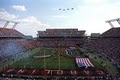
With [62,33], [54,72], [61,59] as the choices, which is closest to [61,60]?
[61,59]

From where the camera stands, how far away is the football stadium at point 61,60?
A: 31156 mm

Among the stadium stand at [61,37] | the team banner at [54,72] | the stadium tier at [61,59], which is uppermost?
the stadium stand at [61,37]

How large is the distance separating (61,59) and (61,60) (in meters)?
1.28

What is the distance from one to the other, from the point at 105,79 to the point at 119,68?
26.2ft

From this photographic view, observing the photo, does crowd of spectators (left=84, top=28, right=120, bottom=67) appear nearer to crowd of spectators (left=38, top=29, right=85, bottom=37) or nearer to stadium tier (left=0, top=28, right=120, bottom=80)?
stadium tier (left=0, top=28, right=120, bottom=80)

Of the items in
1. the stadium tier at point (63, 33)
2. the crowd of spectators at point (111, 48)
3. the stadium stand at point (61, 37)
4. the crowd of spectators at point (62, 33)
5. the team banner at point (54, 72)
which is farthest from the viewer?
the crowd of spectators at point (62, 33)

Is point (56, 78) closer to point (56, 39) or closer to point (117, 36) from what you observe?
point (117, 36)

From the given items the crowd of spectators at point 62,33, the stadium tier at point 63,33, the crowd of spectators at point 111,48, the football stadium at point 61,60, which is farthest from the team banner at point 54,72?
the crowd of spectators at point 62,33

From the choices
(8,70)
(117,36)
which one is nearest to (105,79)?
(8,70)

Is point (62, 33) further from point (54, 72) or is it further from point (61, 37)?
point (54, 72)

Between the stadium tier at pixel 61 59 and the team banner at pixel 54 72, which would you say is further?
the stadium tier at pixel 61 59

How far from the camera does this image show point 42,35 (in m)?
81.1

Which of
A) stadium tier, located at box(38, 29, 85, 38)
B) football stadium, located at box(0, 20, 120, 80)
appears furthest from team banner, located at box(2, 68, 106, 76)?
stadium tier, located at box(38, 29, 85, 38)

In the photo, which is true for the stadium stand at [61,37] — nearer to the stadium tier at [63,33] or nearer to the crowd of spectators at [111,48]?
the stadium tier at [63,33]
